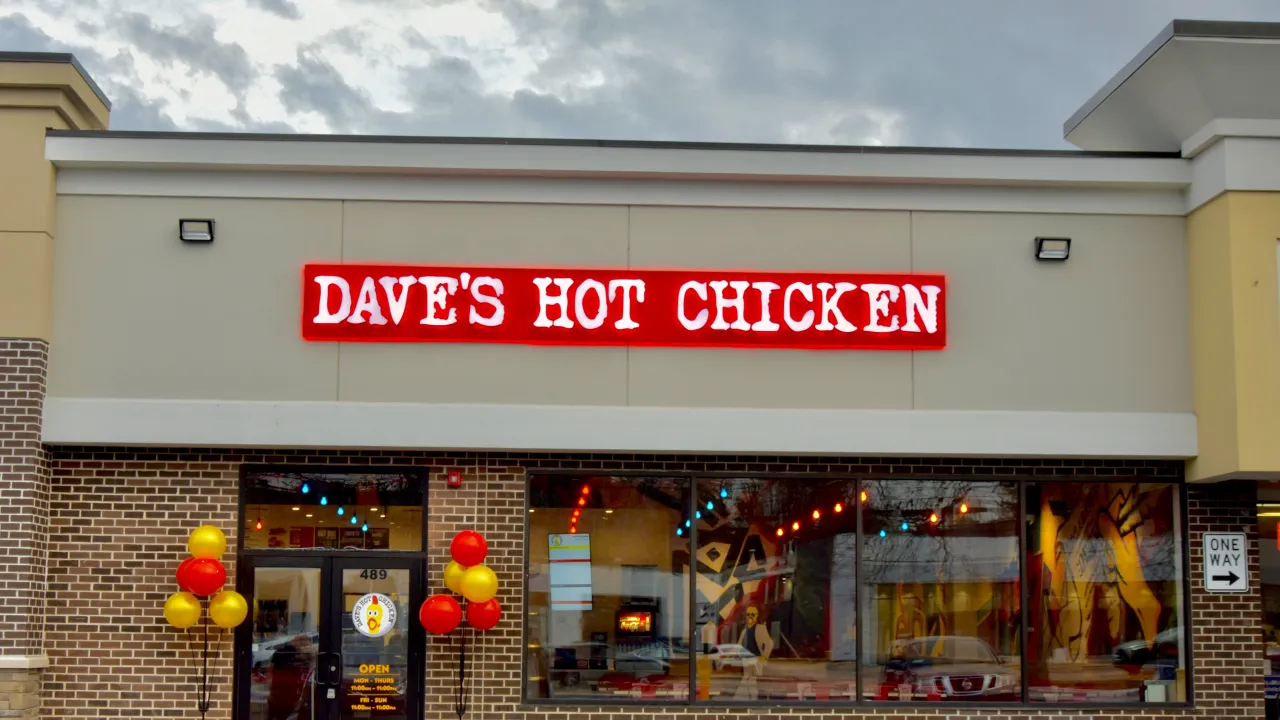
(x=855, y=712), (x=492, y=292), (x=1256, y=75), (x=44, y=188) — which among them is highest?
(x=1256, y=75)

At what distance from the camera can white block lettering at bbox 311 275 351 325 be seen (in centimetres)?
1260

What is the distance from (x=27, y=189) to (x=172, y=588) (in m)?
4.11

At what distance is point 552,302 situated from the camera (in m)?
12.7

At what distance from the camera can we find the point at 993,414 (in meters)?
12.7

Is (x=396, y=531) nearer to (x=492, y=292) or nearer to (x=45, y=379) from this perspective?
(x=492, y=292)

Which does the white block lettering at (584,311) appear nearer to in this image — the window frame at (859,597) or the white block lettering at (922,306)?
the window frame at (859,597)

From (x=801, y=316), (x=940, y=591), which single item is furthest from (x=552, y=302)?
(x=940, y=591)

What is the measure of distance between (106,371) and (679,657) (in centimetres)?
621

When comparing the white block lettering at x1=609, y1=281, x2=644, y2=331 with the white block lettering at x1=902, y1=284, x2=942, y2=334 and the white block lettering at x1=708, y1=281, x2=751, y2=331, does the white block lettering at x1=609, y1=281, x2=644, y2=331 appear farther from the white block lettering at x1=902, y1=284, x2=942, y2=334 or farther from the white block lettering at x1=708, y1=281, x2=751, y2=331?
the white block lettering at x1=902, y1=284, x2=942, y2=334

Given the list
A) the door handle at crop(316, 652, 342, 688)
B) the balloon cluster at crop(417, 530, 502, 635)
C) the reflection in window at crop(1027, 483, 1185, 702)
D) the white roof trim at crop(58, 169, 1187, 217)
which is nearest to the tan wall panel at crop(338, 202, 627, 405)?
the white roof trim at crop(58, 169, 1187, 217)

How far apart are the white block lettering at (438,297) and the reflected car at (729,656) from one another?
13.6 feet

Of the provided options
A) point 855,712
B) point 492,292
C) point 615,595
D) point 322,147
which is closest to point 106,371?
point 322,147

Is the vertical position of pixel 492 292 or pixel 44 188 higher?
pixel 44 188

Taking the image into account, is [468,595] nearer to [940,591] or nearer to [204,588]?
[204,588]
